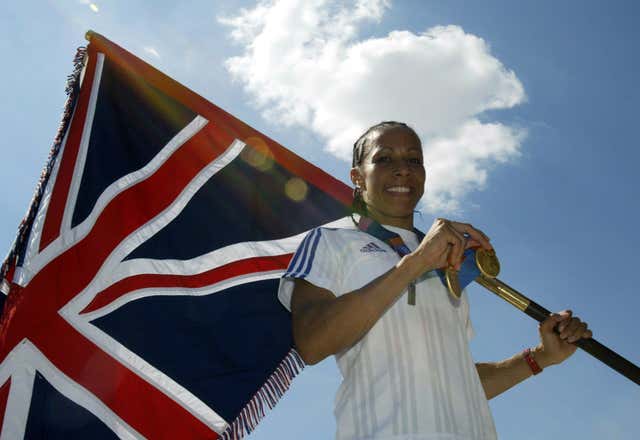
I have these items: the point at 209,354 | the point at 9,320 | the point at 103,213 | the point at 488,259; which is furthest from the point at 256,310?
the point at 488,259

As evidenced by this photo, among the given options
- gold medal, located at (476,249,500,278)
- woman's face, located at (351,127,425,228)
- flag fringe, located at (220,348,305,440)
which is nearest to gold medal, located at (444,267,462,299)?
gold medal, located at (476,249,500,278)

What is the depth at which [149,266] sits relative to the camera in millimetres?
4406

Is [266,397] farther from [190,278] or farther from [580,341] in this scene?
[580,341]

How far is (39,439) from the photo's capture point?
11.6 ft

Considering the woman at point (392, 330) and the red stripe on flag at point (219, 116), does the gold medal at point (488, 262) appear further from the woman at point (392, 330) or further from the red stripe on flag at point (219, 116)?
the red stripe on flag at point (219, 116)

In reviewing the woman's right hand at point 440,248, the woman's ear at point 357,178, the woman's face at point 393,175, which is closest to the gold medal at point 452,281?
the woman's right hand at point 440,248

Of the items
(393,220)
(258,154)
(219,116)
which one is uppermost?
(219,116)

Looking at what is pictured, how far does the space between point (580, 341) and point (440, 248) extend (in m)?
1.20

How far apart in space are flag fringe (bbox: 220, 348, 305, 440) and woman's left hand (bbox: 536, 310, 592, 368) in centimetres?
175

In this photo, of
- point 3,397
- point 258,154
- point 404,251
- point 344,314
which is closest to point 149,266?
point 3,397

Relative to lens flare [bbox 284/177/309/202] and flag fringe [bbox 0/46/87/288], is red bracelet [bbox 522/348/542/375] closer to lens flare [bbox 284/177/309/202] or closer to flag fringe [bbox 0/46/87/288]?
lens flare [bbox 284/177/309/202]

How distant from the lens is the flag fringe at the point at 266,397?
13.4ft

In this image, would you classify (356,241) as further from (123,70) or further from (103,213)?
(123,70)

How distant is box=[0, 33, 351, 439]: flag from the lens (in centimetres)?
377
